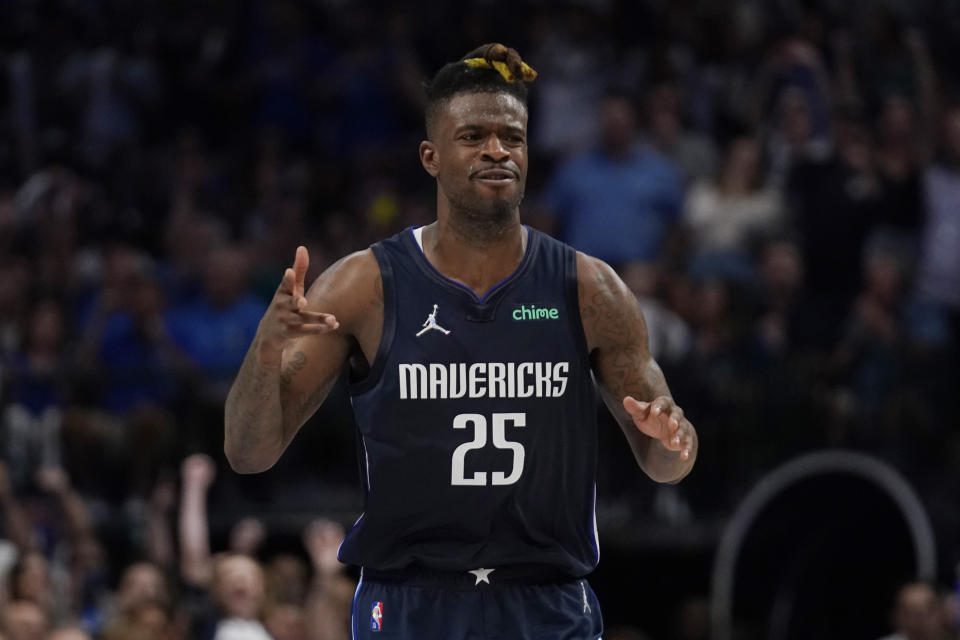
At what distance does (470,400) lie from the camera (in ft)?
15.5

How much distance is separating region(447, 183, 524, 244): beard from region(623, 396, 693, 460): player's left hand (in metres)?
0.65

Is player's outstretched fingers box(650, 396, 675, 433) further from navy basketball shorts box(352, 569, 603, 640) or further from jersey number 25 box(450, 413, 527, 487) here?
navy basketball shorts box(352, 569, 603, 640)

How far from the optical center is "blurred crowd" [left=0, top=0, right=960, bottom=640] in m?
9.31

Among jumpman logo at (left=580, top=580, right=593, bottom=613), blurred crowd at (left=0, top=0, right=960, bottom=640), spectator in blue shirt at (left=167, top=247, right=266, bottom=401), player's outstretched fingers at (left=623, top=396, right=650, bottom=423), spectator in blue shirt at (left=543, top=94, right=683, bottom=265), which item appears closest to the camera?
player's outstretched fingers at (left=623, top=396, right=650, bottom=423)

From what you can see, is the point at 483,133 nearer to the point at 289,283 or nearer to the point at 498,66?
the point at 498,66

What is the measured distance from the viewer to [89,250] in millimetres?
11820

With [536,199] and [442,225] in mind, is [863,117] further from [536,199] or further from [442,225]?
[442,225]

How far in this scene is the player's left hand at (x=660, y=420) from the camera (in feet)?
14.7

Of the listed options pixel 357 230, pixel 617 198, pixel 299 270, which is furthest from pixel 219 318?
pixel 299 270

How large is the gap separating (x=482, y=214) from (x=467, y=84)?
0.36 m

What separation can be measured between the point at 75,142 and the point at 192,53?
1.23 metres

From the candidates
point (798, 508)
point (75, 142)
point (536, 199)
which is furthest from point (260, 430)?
point (75, 142)

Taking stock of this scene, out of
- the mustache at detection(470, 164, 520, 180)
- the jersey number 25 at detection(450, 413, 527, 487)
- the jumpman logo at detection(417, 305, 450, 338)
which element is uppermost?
the mustache at detection(470, 164, 520, 180)

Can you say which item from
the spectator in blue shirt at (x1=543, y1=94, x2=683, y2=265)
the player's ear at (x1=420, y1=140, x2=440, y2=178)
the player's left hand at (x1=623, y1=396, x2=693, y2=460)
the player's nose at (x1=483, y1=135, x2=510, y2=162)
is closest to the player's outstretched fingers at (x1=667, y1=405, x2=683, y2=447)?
the player's left hand at (x1=623, y1=396, x2=693, y2=460)
